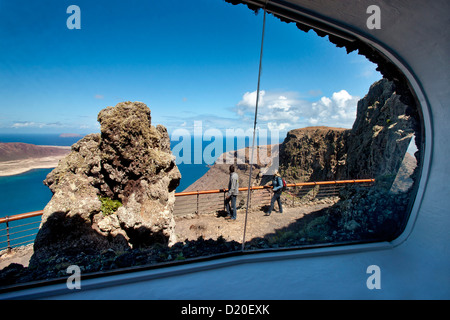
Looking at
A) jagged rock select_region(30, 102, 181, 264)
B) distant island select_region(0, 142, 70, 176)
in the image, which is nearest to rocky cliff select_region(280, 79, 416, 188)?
jagged rock select_region(30, 102, 181, 264)

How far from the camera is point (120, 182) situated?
4.31m

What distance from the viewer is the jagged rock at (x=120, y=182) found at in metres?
3.83

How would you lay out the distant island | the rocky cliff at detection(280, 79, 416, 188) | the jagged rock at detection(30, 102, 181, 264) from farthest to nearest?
the rocky cliff at detection(280, 79, 416, 188) < the jagged rock at detection(30, 102, 181, 264) < the distant island

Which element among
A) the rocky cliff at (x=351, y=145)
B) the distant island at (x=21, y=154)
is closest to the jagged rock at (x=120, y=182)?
the distant island at (x=21, y=154)

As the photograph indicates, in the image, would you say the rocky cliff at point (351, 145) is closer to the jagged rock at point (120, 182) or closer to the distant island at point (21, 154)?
the jagged rock at point (120, 182)

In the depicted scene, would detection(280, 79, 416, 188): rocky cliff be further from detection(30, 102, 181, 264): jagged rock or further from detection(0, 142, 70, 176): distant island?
detection(0, 142, 70, 176): distant island

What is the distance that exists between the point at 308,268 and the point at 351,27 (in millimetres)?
1740

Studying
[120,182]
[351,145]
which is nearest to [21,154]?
[120,182]

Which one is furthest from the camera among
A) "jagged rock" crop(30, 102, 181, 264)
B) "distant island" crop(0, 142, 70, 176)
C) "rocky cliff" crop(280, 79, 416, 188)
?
"rocky cliff" crop(280, 79, 416, 188)

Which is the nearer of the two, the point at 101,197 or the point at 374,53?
the point at 374,53

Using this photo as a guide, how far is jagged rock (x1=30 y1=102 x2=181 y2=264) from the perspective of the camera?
3.83 metres
